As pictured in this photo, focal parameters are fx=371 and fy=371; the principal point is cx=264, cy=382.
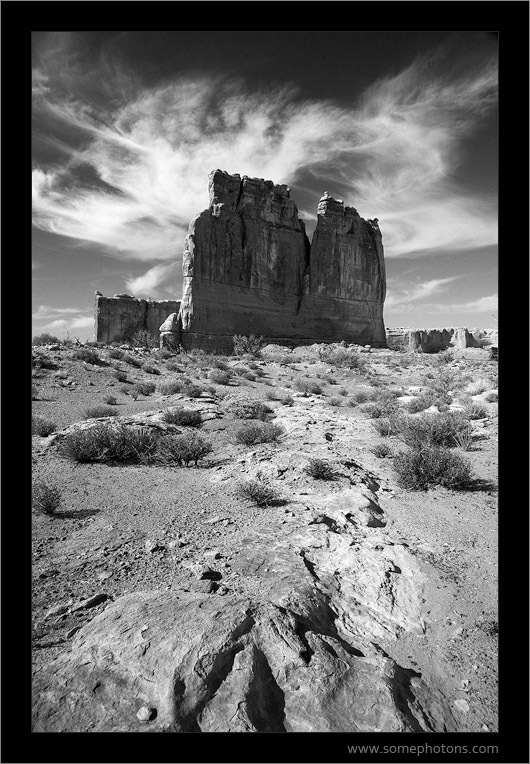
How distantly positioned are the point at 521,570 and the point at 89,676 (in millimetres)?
1673

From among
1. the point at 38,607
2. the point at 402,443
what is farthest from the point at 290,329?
the point at 38,607

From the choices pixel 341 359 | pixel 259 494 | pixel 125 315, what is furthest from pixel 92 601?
pixel 125 315

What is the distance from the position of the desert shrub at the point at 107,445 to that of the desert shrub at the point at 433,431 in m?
4.49

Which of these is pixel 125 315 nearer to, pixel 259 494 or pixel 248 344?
pixel 248 344

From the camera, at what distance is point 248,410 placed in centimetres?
923

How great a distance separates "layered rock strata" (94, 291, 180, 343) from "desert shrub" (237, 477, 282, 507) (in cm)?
3735

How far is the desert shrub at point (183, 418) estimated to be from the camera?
25.9ft

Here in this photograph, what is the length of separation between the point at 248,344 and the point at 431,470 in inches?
914

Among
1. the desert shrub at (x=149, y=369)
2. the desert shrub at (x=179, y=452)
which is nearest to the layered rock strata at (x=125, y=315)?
the desert shrub at (x=149, y=369)

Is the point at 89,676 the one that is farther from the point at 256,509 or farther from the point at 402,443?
the point at 402,443

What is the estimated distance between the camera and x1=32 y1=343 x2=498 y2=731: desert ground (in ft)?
5.90

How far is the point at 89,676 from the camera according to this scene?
4.79 feet

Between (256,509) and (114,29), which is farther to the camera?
(256,509)

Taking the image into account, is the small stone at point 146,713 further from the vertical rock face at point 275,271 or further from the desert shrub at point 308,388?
the vertical rock face at point 275,271
